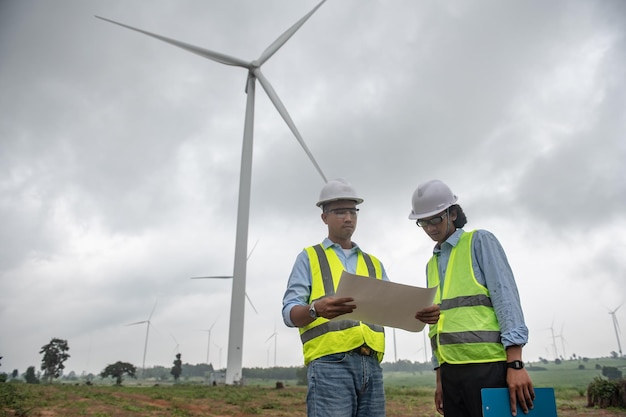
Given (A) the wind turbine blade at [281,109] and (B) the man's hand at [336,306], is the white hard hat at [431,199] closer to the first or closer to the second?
(B) the man's hand at [336,306]

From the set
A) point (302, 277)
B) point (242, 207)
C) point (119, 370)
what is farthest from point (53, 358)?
point (302, 277)

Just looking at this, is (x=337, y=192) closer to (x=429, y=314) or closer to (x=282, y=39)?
(x=429, y=314)

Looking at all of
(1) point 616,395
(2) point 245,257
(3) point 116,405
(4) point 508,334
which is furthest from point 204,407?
(4) point 508,334

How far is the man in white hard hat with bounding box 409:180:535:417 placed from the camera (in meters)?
3.47

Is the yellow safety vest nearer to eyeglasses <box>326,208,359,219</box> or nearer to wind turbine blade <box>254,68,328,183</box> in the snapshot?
eyeglasses <box>326,208,359,219</box>

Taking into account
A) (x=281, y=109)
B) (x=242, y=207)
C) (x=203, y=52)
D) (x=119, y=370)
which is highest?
(x=203, y=52)

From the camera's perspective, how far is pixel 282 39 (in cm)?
2869

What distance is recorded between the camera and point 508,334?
11.3 ft

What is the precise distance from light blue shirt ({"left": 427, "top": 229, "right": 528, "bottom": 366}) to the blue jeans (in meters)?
1.15

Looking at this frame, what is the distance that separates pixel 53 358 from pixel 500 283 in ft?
179

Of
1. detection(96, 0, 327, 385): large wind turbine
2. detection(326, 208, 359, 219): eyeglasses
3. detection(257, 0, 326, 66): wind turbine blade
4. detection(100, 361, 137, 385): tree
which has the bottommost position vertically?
detection(100, 361, 137, 385): tree

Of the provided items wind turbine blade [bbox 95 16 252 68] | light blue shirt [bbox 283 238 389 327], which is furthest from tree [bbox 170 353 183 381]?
light blue shirt [bbox 283 238 389 327]

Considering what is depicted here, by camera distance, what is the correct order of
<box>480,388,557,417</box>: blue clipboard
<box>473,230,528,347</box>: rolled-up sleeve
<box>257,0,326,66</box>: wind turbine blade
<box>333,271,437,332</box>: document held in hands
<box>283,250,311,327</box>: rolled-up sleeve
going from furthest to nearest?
<box>257,0,326,66</box>: wind turbine blade, <box>283,250,311,327</box>: rolled-up sleeve, <box>473,230,528,347</box>: rolled-up sleeve, <box>333,271,437,332</box>: document held in hands, <box>480,388,557,417</box>: blue clipboard

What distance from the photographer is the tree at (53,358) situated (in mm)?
47188
